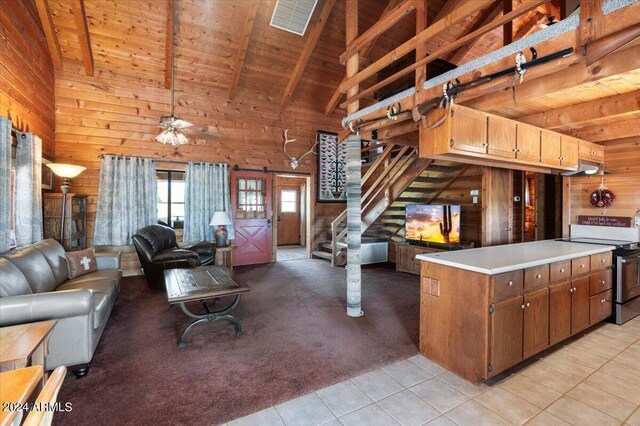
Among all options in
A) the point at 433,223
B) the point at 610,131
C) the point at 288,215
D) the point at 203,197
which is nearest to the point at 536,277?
the point at 610,131

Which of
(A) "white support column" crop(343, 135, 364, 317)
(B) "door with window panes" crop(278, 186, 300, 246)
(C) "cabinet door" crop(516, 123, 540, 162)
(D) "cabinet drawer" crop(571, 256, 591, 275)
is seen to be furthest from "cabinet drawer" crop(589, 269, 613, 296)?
(B) "door with window panes" crop(278, 186, 300, 246)

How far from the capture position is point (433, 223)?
17.9 ft

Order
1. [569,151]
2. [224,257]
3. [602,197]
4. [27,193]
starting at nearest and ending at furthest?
[569,151] → [27,193] → [602,197] → [224,257]

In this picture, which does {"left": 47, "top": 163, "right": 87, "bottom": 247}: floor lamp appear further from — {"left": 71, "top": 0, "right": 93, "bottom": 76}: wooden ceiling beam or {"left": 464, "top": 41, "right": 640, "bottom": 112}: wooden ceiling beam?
{"left": 464, "top": 41, "right": 640, "bottom": 112}: wooden ceiling beam

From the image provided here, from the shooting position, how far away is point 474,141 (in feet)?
8.46

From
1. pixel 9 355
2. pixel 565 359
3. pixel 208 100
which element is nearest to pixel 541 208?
pixel 565 359

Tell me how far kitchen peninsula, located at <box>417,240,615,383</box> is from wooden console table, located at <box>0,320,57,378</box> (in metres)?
2.63

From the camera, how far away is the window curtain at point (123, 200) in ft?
17.7

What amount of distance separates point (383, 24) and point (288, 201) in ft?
23.0

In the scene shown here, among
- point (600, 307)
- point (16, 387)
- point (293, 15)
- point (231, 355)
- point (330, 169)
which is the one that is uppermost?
point (293, 15)

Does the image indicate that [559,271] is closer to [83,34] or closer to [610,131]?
[610,131]

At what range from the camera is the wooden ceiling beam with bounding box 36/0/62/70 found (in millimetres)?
4246

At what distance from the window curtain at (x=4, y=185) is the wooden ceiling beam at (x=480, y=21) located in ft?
21.7

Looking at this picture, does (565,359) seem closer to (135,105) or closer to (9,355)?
(9,355)
